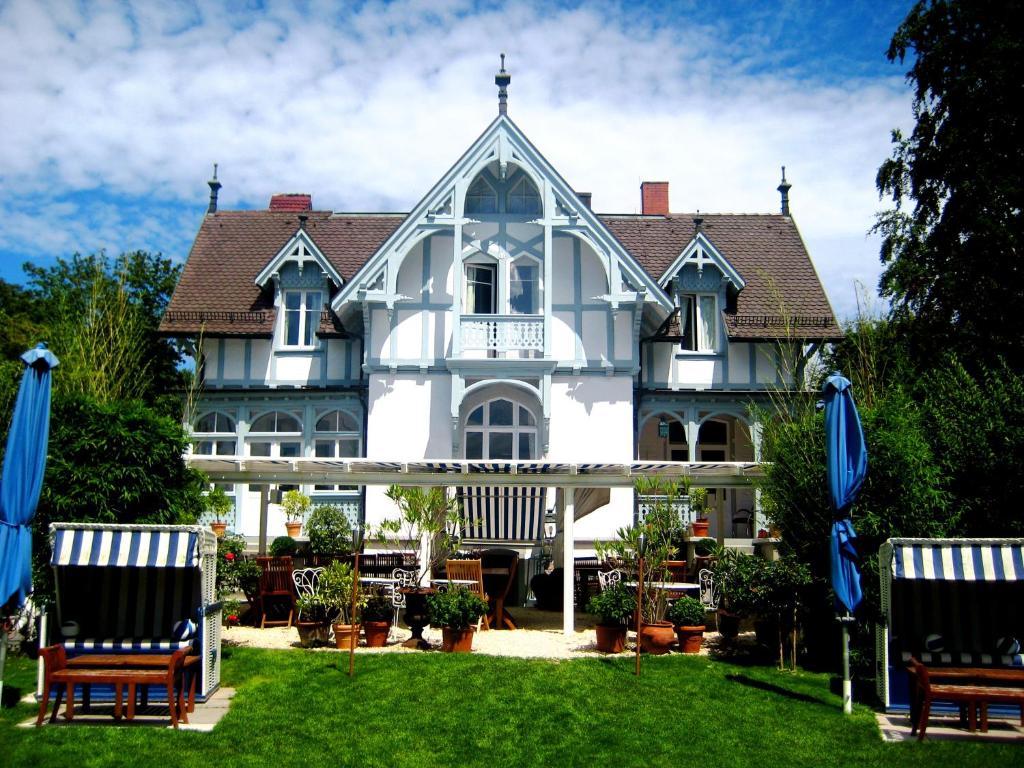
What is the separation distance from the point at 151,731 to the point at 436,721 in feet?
8.87

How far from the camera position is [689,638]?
13078mm

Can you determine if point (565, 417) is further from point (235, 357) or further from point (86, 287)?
point (86, 287)

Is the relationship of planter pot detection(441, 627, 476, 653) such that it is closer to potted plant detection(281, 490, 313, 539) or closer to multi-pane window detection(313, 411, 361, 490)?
potted plant detection(281, 490, 313, 539)

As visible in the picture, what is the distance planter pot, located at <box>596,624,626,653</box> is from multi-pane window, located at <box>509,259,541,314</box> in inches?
383

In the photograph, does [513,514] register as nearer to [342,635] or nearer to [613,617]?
[613,617]

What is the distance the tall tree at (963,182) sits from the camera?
1898 cm

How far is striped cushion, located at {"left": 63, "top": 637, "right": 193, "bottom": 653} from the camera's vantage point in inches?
397

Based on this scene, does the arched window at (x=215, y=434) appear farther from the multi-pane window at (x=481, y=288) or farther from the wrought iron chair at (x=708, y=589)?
the wrought iron chair at (x=708, y=589)

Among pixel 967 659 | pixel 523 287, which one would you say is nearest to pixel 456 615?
pixel 967 659

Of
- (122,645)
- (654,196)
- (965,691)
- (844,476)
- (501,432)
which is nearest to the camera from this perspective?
(965,691)

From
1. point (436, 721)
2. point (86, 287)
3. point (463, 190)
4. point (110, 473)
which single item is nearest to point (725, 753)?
point (436, 721)

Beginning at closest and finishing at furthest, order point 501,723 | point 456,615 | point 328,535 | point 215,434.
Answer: point 501,723 < point 456,615 < point 328,535 < point 215,434

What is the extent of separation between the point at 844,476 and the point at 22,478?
8.53m

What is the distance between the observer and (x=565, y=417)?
20922 mm
